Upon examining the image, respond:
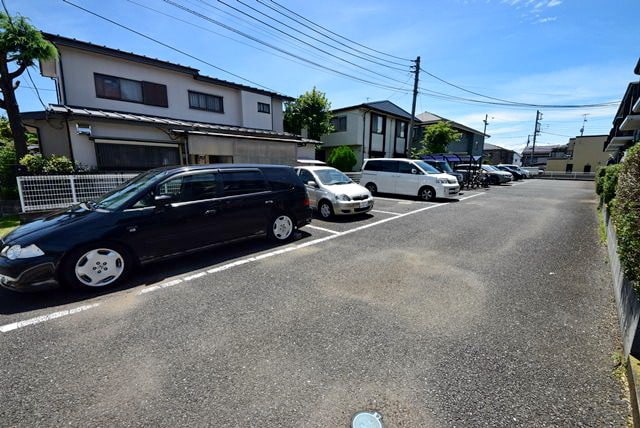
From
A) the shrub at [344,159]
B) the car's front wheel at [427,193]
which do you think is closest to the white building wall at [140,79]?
the shrub at [344,159]

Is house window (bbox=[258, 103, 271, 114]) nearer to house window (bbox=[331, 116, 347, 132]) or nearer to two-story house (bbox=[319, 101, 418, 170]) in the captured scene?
house window (bbox=[331, 116, 347, 132])

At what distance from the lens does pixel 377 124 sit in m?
23.5

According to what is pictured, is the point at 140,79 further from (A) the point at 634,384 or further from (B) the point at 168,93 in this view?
(A) the point at 634,384

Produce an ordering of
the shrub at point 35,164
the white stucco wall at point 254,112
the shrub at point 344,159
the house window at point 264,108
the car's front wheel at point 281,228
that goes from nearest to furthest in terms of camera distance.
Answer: the car's front wheel at point 281,228 → the shrub at point 35,164 → the white stucco wall at point 254,112 → the house window at point 264,108 → the shrub at point 344,159

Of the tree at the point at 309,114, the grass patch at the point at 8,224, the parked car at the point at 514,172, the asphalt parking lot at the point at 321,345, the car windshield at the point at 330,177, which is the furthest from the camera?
the parked car at the point at 514,172

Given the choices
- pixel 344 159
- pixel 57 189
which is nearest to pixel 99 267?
pixel 57 189

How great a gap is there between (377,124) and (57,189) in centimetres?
2126

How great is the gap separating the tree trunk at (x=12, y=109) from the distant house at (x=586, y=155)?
58152 mm

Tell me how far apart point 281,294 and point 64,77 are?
45.2 ft

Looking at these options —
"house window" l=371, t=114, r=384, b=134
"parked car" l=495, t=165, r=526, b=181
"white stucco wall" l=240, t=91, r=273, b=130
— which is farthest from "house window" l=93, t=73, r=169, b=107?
"parked car" l=495, t=165, r=526, b=181

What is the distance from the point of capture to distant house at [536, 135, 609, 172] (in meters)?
40.0

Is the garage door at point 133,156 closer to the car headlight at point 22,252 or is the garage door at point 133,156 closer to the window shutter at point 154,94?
the window shutter at point 154,94

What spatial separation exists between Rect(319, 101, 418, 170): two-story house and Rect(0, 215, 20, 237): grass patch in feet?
62.4

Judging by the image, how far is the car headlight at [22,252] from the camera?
10.7ft
